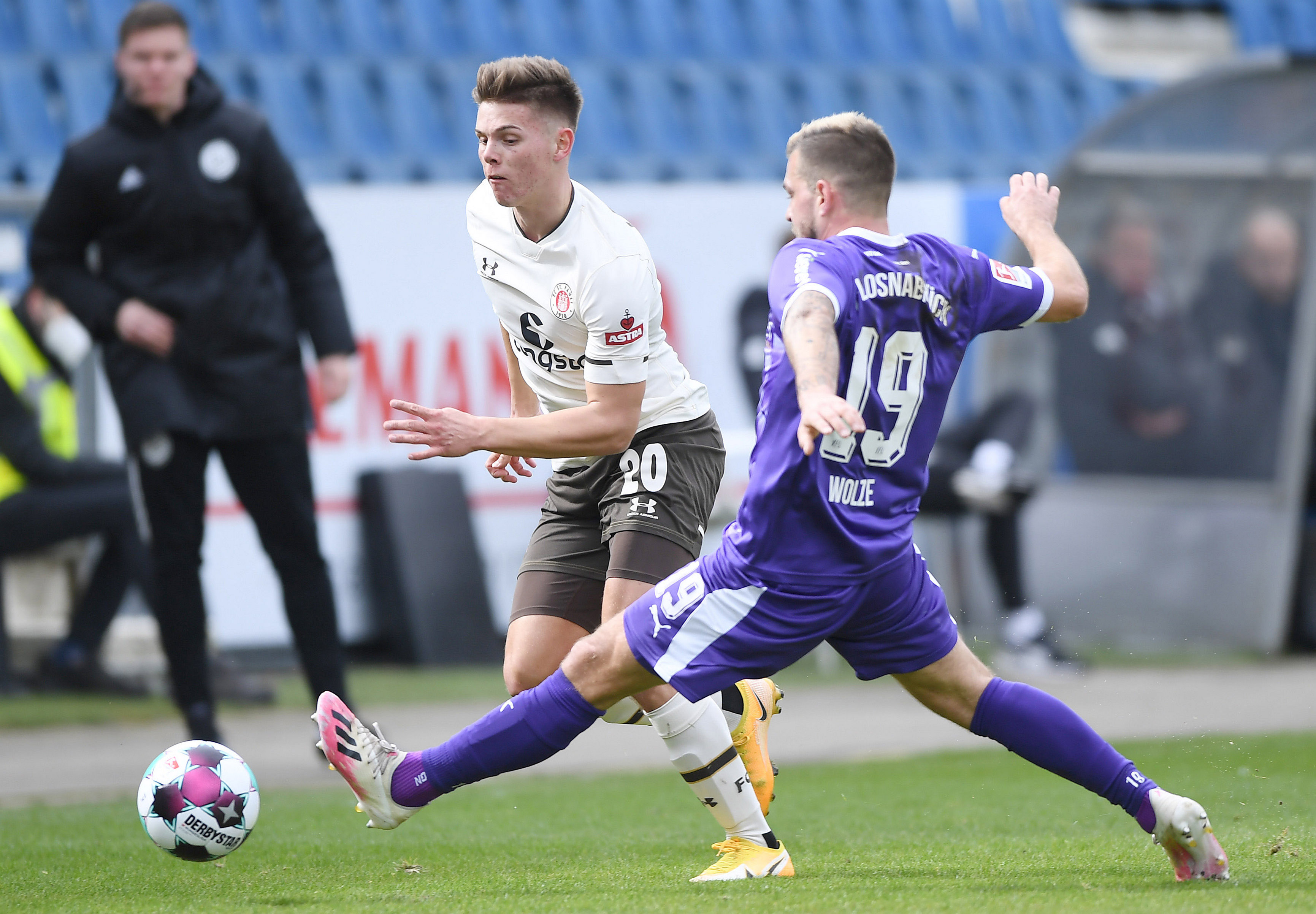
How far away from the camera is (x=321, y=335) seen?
19.9 ft

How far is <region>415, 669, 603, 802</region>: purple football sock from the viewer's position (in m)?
3.84

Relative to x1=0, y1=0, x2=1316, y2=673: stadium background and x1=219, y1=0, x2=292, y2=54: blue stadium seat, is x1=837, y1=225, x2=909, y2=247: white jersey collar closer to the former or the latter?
x1=0, y1=0, x2=1316, y2=673: stadium background

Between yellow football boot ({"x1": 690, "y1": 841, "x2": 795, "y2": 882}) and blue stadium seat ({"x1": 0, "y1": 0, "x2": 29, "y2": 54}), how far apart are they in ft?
27.8

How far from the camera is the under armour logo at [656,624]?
12.2ft

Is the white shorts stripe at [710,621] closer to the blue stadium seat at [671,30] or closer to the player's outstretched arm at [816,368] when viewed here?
the player's outstretched arm at [816,368]

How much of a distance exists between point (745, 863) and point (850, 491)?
3.11 ft

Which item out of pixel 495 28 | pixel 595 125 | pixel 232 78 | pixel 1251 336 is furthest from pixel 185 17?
pixel 1251 336

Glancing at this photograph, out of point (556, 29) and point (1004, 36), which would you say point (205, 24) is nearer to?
point (556, 29)

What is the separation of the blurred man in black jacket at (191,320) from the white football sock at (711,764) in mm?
2200

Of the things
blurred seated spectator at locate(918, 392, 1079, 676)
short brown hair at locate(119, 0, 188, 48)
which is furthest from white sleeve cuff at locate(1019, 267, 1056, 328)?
blurred seated spectator at locate(918, 392, 1079, 676)

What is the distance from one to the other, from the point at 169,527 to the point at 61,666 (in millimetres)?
Result: 2322

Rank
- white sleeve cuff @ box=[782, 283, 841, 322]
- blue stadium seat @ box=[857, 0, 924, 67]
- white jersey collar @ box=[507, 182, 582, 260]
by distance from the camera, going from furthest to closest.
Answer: blue stadium seat @ box=[857, 0, 924, 67]
white jersey collar @ box=[507, 182, 582, 260]
white sleeve cuff @ box=[782, 283, 841, 322]

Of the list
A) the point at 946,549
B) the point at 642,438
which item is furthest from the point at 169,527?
the point at 946,549

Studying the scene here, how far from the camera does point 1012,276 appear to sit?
3.92 m
